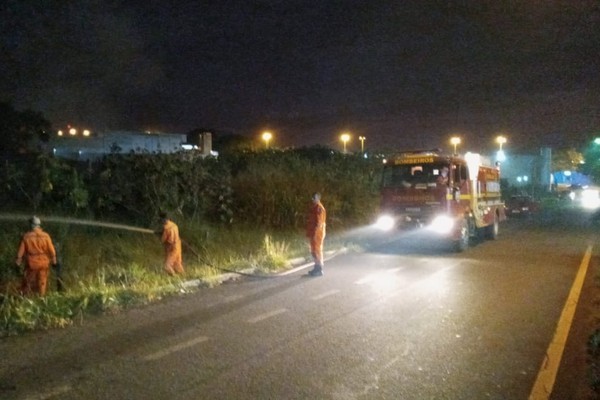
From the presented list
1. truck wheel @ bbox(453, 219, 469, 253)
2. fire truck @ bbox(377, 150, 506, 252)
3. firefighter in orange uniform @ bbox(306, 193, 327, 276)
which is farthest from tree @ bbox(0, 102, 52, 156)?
firefighter in orange uniform @ bbox(306, 193, 327, 276)

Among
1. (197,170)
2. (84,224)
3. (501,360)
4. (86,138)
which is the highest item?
(86,138)

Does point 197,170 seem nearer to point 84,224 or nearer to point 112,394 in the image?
point 84,224

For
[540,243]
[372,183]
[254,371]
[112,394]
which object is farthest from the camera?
[372,183]

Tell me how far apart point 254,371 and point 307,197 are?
15.2 meters

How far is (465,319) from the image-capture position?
9.14 metres

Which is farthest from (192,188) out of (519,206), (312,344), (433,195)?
(519,206)

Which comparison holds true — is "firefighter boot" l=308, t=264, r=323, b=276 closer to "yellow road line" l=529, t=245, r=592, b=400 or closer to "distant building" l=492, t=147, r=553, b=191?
"yellow road line" l=529, t=245, r=592, b=400

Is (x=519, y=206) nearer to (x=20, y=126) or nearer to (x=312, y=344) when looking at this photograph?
(x=312, y=344)

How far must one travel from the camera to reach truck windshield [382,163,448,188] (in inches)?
716

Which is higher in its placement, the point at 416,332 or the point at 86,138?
the point at 86,138

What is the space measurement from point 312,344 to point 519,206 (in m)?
31.0

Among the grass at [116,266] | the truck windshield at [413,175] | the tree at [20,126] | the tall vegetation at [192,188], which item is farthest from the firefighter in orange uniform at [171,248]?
the tree at [20,126]

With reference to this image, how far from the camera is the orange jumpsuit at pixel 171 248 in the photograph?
12.3m

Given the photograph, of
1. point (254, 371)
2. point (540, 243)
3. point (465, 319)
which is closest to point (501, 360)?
point (465, 319)
